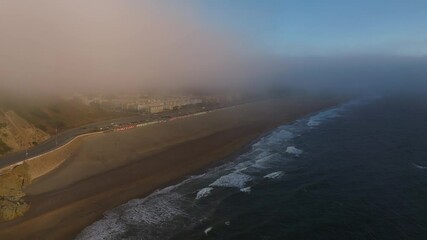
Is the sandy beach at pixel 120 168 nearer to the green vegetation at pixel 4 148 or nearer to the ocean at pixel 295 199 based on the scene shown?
the ocean at pixel 295 199

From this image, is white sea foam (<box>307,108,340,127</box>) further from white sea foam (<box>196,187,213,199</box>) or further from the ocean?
white sea foam (<box>196,187,213,199</box>)

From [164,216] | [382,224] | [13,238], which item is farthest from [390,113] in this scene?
[13,238]

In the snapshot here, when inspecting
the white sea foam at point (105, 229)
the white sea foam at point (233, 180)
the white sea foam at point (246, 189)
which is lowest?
the white sea foam at point (246, 189)

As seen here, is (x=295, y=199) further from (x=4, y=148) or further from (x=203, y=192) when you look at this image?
(x=4, y=148)

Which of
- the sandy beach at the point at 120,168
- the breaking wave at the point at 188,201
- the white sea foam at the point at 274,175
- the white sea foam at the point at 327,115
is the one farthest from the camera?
the white sea foam at the point at 327,115

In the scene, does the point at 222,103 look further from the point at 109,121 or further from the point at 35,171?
the point at 35,171

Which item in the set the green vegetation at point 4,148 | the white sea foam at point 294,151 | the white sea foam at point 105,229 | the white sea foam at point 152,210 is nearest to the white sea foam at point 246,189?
the white sea foam at point 152,210

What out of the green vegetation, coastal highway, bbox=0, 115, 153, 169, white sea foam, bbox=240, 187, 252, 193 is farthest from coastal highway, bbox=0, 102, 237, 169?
white sea foam, bbox=240, 187, 252, 193

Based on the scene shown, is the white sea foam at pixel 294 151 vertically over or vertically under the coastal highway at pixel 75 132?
under
